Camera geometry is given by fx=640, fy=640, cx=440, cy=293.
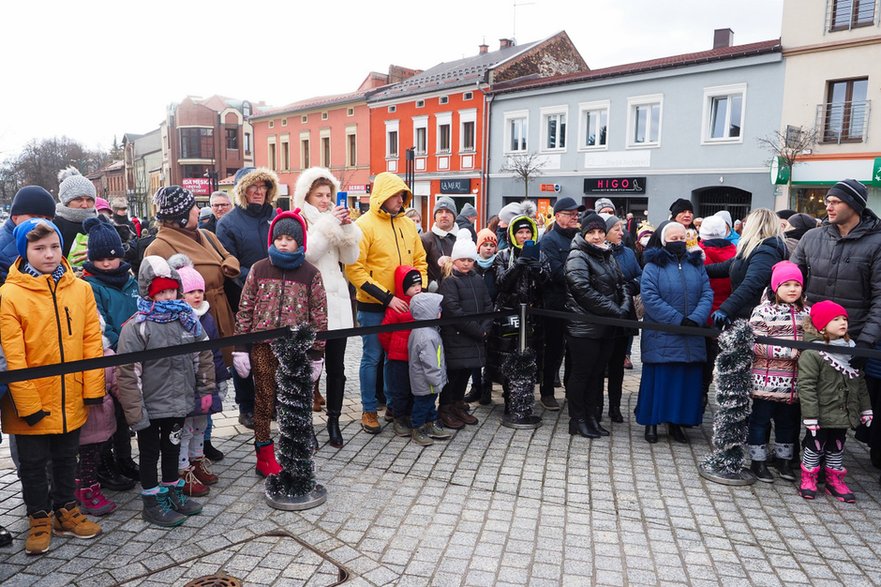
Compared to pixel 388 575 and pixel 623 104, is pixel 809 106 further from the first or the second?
pixel 388 575

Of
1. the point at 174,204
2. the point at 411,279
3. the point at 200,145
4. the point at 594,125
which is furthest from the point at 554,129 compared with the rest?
the point at 200,145

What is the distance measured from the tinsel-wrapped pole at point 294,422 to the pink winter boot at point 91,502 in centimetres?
100

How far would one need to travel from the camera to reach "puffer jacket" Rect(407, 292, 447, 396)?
5305 mm

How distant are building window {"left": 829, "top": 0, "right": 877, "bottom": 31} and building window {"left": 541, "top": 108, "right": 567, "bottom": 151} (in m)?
10.3

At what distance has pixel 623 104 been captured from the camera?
25438 millimetres

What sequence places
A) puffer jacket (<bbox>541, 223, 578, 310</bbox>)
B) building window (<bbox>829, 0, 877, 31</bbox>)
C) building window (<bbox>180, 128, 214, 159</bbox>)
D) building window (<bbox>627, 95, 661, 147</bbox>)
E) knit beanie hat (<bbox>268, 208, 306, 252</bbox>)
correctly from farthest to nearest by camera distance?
building window (<bbox>180, 128, 214, 159</bbox>), building window (<bbox>627, 95, 661, 147</bbox>), building window (<bbox>829, 0, 877, 31</bbox>), puffer jacket (<bbox>541, 223, 578, 310</bbox>), knit beanie hat (<bbox>268, 208, 306, 252</bbox>)

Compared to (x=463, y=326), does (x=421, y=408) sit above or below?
below

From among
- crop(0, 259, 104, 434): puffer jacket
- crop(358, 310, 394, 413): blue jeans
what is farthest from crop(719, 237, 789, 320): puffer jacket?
crop(0, 259, 104, 434): puffer jacket

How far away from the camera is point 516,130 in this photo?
29922 millimetres

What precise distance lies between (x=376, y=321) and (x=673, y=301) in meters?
2.55

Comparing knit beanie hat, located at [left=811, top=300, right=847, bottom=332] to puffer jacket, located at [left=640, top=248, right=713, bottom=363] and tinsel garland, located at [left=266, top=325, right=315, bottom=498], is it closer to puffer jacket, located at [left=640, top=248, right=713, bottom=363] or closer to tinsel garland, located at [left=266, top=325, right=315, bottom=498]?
puffer jacket, located at [left=640, top=248, right=713, bottom=363]

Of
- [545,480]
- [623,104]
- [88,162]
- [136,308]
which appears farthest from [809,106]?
[88,162]

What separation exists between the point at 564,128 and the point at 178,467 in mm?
26164

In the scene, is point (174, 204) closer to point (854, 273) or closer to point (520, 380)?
point (520, 380)
